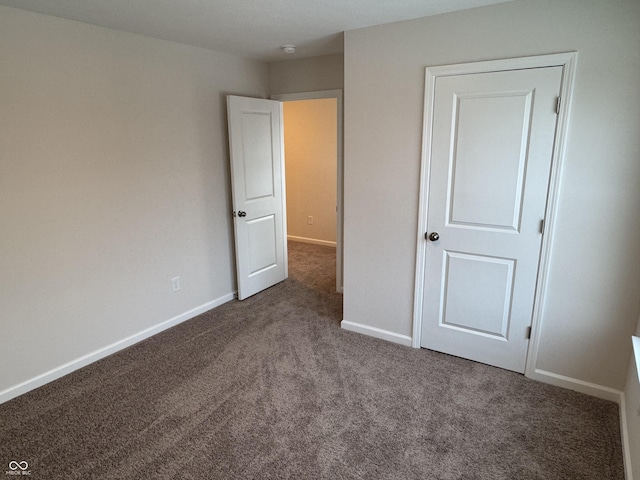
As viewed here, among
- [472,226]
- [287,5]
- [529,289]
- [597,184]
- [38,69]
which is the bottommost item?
[529,289]

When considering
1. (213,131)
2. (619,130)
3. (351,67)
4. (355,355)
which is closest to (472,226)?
(619,130)

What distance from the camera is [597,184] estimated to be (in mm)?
2195

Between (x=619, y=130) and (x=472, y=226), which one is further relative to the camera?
(x=472, y=226)

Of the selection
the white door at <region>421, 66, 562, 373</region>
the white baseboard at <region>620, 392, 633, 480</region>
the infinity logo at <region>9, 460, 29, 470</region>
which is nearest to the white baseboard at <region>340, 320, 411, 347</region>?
the white door at <region>421, 66, 562, 373</region>

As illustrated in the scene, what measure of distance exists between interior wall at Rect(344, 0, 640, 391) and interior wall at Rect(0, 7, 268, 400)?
55.3 inches

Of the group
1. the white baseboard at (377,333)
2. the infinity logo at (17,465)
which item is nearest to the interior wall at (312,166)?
the white baseboard at (377,333)

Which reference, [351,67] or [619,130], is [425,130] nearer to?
[351,67]

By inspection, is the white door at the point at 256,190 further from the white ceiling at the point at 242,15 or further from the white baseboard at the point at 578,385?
the white baseboard at the point at 578,385

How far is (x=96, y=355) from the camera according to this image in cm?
286

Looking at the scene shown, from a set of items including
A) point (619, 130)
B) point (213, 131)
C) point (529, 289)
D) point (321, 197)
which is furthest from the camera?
point (321, 197)

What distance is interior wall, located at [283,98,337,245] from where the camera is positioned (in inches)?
227

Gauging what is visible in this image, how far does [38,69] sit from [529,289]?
3367 millimetres

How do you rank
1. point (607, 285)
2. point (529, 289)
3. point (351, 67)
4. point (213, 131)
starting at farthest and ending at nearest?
point (213, 131)
point (351, 67)
point (529, 289)
point (607, 285)

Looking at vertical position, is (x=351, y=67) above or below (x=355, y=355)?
above
